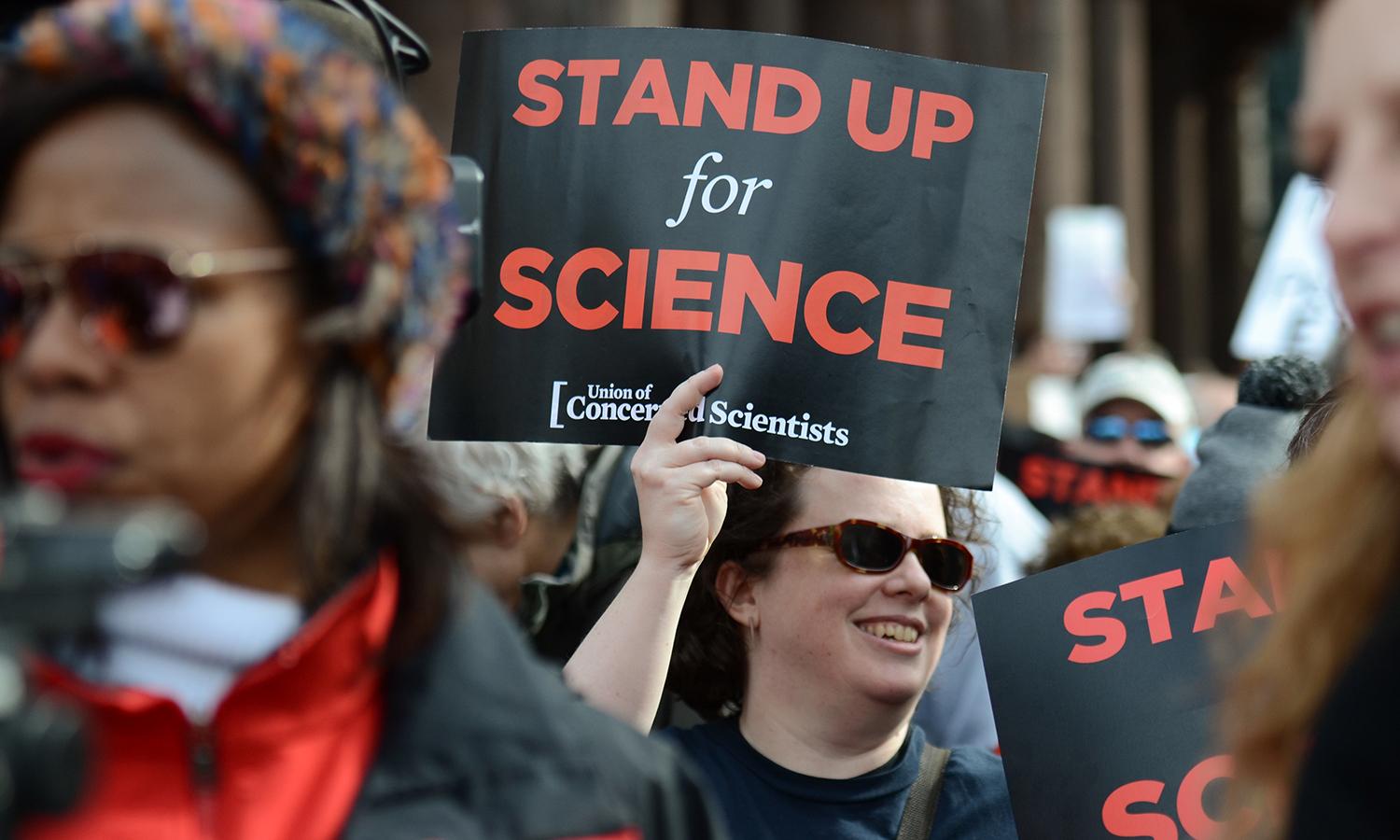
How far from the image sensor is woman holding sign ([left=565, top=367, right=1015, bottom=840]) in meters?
2.64

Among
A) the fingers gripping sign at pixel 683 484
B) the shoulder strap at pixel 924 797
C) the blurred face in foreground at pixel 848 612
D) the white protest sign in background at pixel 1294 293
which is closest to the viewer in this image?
the fingers gripping sign at pixel 683 484

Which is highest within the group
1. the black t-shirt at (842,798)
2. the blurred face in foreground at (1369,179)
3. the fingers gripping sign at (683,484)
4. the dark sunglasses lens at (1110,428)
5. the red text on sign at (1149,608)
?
the blurred face in foreground at (1369,179)

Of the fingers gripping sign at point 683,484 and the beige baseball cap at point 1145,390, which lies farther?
the beige baseball cap at point 1145,390

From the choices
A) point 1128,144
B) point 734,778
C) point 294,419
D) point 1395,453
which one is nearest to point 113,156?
point 294,419

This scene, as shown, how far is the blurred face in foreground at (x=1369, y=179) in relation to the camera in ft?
4.33

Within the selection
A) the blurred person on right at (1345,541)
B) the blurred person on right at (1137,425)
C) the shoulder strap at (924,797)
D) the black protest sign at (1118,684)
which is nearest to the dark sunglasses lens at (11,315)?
the blurred person on right at (1345,541)

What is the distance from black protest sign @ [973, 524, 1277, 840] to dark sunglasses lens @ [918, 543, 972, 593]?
33cm

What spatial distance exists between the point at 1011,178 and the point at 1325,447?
1419mm

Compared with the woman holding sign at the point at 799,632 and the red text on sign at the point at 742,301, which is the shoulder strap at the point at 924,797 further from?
the red text on sign at the point at 742,301

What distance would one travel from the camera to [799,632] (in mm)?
3037

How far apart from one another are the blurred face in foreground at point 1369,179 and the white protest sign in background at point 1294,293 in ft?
17.1

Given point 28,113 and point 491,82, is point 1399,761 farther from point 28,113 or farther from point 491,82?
point 491,82

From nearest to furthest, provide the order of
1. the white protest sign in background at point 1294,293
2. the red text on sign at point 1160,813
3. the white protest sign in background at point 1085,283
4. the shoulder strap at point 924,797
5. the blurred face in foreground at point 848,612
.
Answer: the red text on sign at point 1160,813
the shoulder strap at point 924,797
the blurred face in foreground at point 848,612
the white protest sign in background at point 1294,293
the white protest sign in background at point 1085,283

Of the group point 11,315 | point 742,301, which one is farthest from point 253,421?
point 742,301
